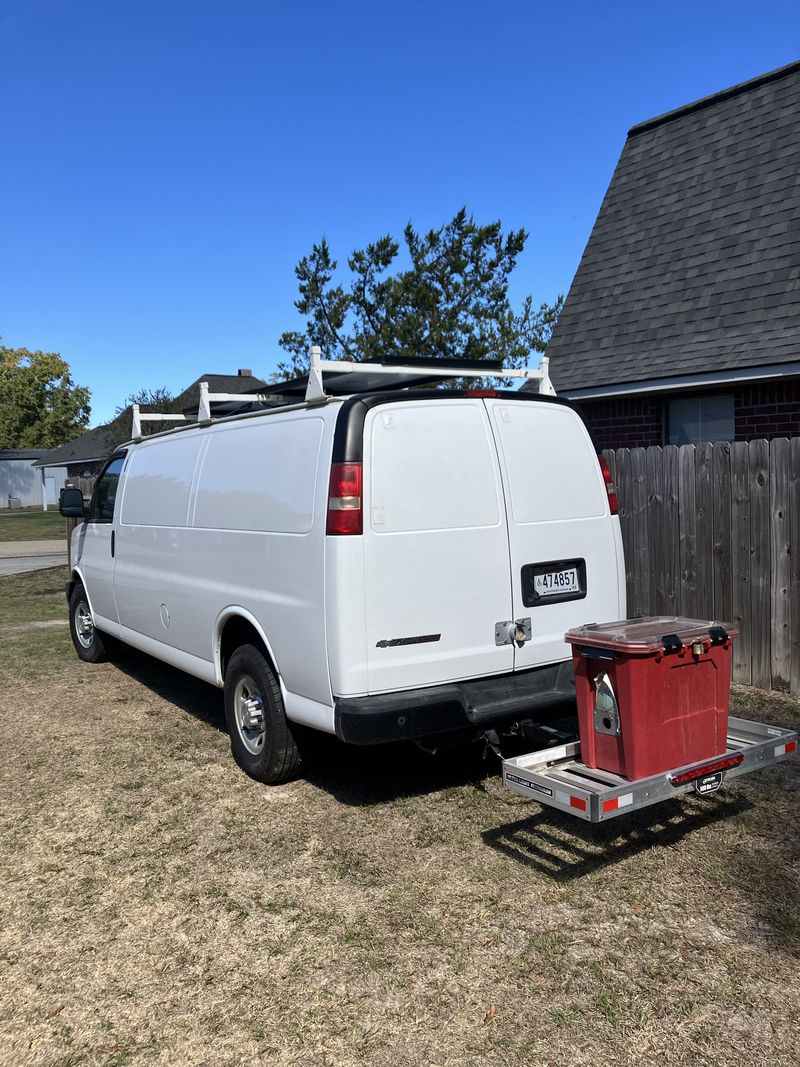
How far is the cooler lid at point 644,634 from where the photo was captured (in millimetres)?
3850

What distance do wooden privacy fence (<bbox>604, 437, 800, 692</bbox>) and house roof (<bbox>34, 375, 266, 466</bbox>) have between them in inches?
624

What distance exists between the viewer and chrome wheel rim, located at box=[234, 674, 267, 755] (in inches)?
205

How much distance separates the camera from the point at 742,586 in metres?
6.93

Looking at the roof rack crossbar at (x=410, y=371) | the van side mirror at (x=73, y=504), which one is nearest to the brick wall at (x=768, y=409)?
the roof rack crossbar at (x=410, y=371)

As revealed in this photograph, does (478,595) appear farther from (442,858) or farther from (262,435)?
(262,435)

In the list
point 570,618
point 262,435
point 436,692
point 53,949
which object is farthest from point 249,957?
point 262,435

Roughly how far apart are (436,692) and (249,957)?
1.52 metres

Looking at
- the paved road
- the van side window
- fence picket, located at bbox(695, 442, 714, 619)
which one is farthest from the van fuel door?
the paved road

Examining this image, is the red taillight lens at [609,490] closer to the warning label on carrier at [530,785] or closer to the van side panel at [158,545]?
the warning label on carrier at [530,785]

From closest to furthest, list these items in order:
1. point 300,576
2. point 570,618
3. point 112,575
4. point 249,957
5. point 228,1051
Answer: point 228,1051
point 249,957
point 300,576
point 570,618
point 112,575

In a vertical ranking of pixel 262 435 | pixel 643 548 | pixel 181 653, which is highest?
pixel 262 435

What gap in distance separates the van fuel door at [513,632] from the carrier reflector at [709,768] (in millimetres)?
1148

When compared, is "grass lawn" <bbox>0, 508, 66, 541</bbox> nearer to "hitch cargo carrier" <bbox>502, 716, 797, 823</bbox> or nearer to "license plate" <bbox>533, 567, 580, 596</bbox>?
"license plate" <bbox>533, 567, 580, 596</bbox>

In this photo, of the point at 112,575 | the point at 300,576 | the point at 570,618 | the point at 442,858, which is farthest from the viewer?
the point at 112,575
